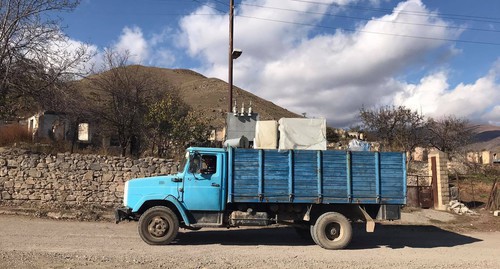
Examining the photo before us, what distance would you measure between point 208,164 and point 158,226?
1.88 m

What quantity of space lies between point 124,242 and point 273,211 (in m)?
3.71

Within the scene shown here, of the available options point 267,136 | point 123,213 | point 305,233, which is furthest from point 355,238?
point 123,213

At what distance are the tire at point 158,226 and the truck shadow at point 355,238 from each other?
0.49 metres

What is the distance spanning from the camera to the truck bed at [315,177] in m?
10.6

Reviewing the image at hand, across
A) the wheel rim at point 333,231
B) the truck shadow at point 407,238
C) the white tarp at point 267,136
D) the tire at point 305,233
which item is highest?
the white tarp at point 267,136

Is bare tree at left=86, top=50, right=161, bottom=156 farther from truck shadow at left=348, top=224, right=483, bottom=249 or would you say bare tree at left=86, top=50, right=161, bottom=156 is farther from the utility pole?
truck shadow at left=348, top=224, right=483, bottom=249

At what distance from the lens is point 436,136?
135ft

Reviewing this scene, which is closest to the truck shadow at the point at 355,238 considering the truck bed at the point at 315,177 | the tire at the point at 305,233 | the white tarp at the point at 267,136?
the tire at the point at 305,233

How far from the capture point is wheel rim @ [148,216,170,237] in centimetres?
1022

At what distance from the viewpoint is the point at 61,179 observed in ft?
55.4

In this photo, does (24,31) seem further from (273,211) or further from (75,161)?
(273,211)

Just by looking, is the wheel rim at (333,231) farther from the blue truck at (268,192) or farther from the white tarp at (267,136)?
the white tarp at (267,136)

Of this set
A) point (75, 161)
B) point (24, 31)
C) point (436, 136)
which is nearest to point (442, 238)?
point (75, 161)

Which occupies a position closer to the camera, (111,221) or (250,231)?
(250,231)
